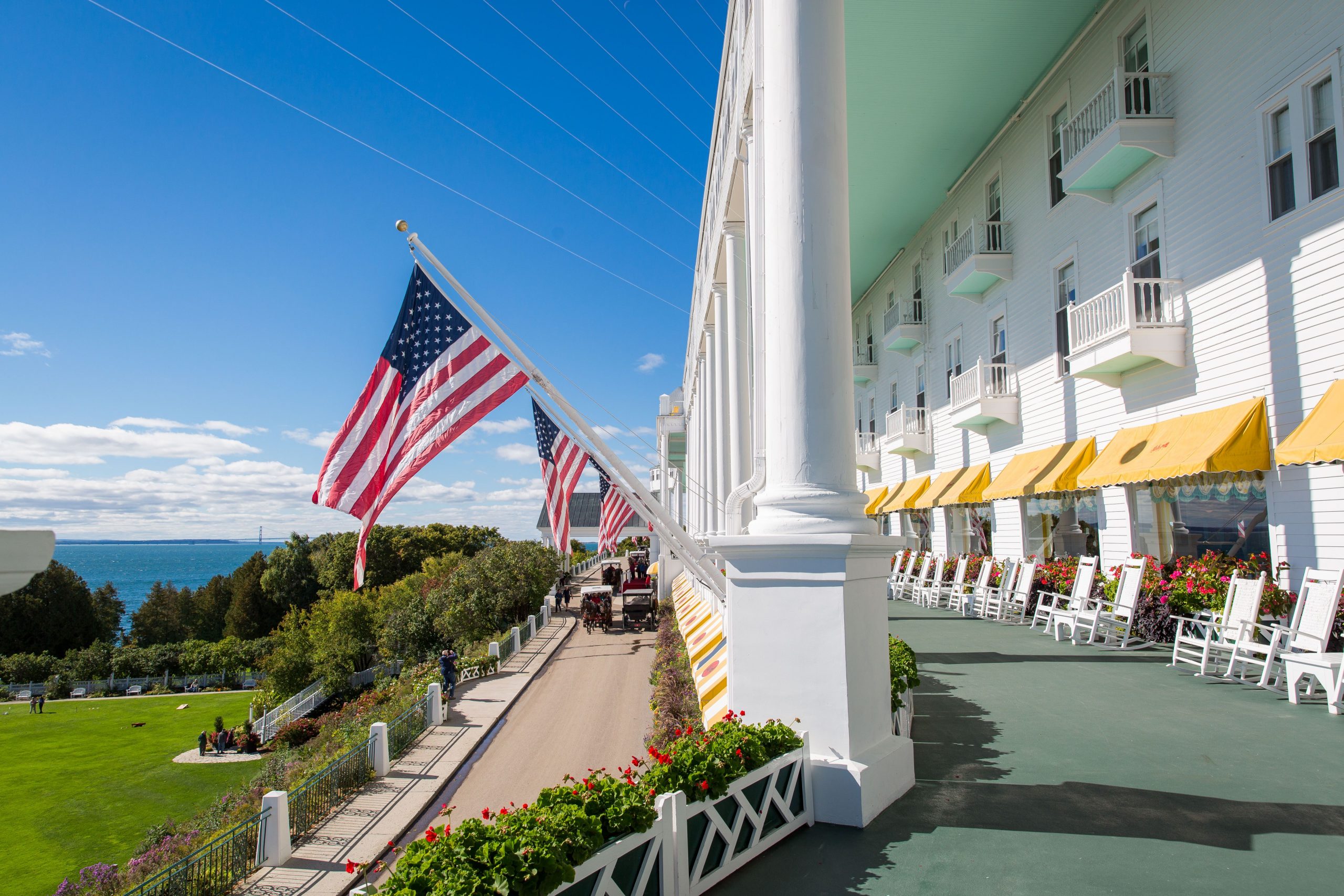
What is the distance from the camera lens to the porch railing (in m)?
11.0

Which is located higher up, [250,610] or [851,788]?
[851,788]

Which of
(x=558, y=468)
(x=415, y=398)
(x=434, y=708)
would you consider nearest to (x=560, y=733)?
(x=434, y=708)

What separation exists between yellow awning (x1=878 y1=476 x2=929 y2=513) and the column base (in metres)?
20.0

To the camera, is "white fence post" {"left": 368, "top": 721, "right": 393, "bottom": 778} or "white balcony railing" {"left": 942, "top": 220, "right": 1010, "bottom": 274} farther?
"white balcony railing" {"left": 942, "top": 220, "right": 1010, "bottom": 274}

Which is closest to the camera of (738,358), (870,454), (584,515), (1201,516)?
(1201,516)

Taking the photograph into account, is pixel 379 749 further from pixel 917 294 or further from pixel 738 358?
pixel 917 294

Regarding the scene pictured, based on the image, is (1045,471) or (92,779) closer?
(1045,471)

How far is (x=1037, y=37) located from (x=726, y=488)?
11.1 meters

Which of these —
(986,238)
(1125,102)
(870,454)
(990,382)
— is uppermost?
(1125,102)

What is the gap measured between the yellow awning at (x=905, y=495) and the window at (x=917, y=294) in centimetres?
523

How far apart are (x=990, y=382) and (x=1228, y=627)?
35.2 feet

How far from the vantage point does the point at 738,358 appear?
1540cm

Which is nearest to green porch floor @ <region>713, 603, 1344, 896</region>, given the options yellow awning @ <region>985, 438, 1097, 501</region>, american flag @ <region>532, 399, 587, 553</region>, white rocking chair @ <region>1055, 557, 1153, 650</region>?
white rocking chair @ <region>1055, 557, 1153, 650</region>

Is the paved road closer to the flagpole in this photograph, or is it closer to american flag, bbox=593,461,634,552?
american flag, bbox=593,461,634,552
